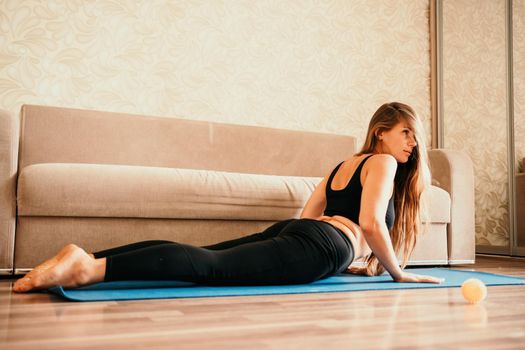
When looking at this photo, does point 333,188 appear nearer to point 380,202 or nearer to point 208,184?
point 380,202

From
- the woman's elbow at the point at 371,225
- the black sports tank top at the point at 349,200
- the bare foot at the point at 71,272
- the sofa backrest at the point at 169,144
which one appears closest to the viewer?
the bare foot at the point at 71,272

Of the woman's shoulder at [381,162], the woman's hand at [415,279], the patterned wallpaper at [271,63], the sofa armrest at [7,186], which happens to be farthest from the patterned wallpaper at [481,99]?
the sofa armrest at [7,186]

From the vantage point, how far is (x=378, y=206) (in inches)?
65.9

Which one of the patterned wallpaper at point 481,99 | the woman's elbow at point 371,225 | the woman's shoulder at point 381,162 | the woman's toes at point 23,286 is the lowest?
the woman's toes at point 23,286

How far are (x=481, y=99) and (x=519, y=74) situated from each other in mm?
374

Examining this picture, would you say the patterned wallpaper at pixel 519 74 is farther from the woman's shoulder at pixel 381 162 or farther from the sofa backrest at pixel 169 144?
the woman's shoulder at pixel 381 162

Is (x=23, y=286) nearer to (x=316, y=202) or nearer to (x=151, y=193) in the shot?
(x=151, y=193)

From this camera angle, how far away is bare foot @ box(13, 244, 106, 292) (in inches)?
55.1

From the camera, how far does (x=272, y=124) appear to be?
387 cm

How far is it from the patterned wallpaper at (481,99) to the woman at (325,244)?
219 centimetres

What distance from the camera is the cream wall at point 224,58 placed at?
325cm

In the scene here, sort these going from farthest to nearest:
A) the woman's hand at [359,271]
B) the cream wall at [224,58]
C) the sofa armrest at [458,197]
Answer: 1. the cream wall at [224,58]
2. the sofa armrest at [458,197]
3. the woman's hand at [359,271]

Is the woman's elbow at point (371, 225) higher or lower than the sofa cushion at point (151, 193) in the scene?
lower

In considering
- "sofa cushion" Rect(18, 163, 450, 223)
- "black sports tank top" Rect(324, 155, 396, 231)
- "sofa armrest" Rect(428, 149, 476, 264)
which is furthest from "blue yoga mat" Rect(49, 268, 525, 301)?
"sofa armrest" Rect(428, 149, 476, 264)
